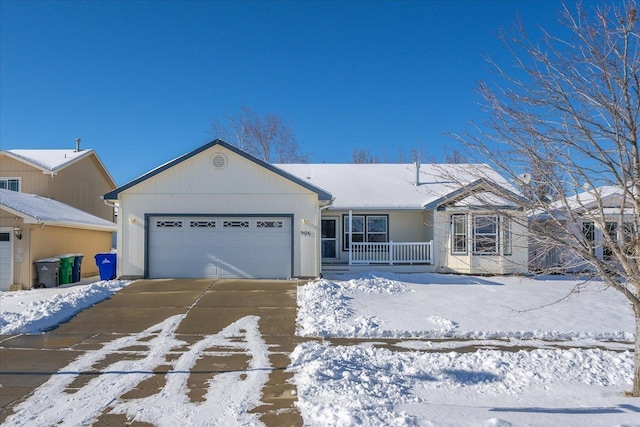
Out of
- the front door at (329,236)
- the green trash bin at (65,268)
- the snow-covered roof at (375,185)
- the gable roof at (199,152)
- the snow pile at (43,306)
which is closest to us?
the snow pile at (43,306)

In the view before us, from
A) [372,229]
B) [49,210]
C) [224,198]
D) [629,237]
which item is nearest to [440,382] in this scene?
[629,237]

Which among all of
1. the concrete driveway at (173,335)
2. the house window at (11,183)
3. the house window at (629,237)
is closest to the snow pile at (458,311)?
the concrete driveway at (173,335)

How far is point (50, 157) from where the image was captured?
22797 millimetres

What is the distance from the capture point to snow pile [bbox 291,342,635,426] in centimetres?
465

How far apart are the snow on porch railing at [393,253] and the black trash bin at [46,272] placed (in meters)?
10.4

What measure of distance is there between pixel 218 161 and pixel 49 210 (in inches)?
304

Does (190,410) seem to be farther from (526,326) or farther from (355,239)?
(355,239)

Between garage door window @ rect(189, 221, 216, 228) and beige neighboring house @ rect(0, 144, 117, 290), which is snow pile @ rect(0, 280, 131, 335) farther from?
garage door window @ rect(189, 221, 216, 228)

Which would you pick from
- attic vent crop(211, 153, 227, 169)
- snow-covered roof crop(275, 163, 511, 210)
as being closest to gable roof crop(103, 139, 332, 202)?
attic vent crop(211, 153, 227, 169)

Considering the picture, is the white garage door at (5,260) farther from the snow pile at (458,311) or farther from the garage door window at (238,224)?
the snow pile at (458,311)

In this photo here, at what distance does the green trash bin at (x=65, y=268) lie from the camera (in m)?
15.4

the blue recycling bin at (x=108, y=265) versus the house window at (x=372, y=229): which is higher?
the house window at (x=372, y=229)

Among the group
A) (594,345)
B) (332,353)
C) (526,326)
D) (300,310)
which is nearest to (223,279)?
(300,310)

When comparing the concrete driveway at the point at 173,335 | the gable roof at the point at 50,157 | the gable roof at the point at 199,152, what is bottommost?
the concrete driveway at the point at 173,335
